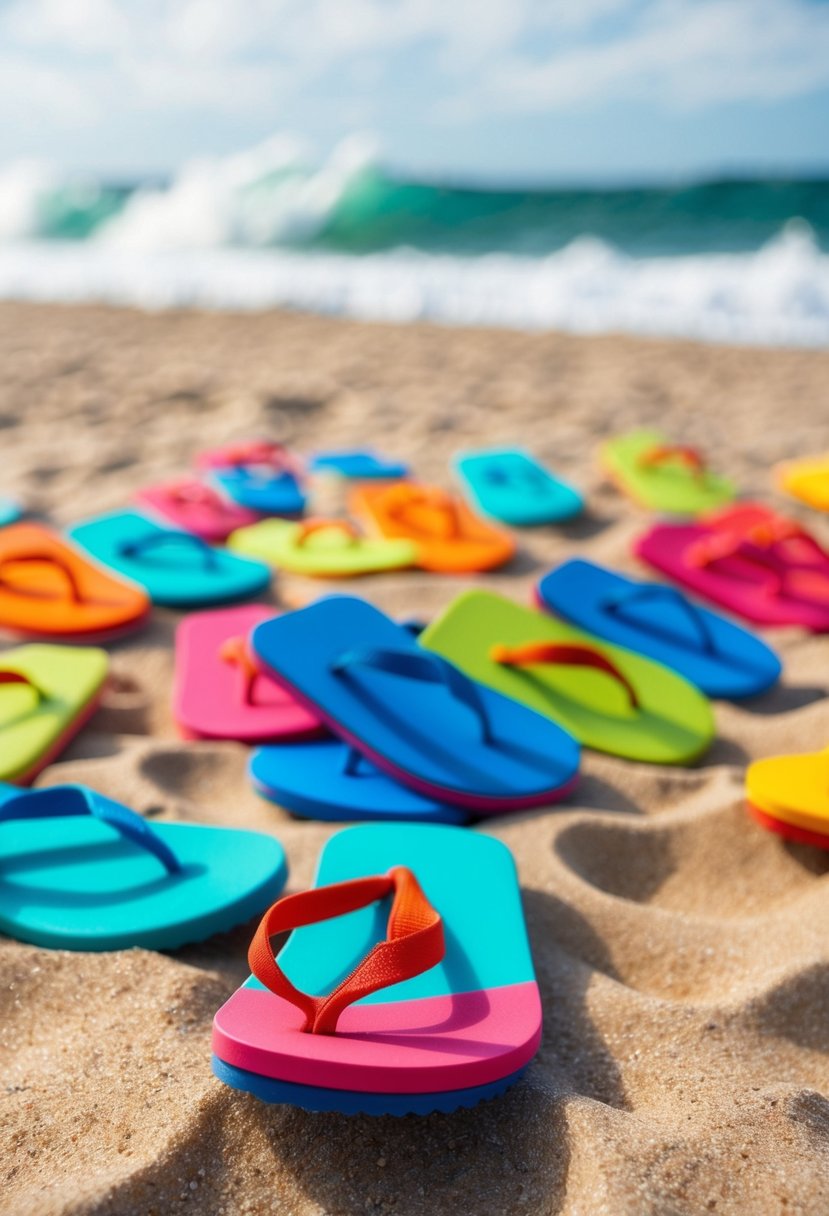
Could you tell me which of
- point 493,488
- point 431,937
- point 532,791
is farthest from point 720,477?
point 431,937

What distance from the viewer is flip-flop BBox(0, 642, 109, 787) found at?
117 cm

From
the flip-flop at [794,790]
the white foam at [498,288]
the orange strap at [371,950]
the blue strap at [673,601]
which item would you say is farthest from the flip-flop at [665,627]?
the white foam at [498,288]

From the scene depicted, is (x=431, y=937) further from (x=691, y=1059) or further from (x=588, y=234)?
(x=588, y=234)

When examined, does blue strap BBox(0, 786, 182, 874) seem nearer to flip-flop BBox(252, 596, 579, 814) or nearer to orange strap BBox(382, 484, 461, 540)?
flip-flop BBox(252, 596, 579, 814)

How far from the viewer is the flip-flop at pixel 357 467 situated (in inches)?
93.0

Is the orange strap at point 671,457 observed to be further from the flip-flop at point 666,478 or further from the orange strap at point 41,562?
the orange strap at point 41,562

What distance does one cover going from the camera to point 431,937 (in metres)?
0.76

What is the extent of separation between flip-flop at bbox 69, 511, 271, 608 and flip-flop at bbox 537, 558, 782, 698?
54 centimetres

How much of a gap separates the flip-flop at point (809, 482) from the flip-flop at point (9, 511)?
1.72 metres

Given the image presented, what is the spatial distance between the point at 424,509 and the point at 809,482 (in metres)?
0.94

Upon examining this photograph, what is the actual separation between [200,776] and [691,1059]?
26.3 inches

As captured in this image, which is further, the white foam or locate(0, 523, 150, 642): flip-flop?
the white foam

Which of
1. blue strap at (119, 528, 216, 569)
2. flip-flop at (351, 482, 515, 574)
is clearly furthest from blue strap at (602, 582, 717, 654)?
blue strap at (119, 528, 216, 569)

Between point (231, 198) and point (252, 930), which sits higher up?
point (231, 198)
